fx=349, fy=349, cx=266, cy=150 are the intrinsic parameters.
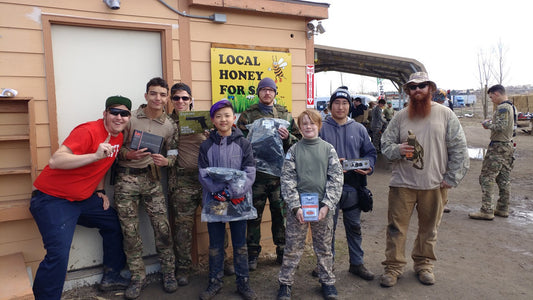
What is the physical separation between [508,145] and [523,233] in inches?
57.0

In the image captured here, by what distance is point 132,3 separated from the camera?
366cm

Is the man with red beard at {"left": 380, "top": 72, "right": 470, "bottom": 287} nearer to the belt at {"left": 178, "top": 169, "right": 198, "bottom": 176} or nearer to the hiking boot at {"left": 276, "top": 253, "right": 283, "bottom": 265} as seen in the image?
the hiking boot at {"left": 276, "top": 253, "right": 283, "bottom": 265}

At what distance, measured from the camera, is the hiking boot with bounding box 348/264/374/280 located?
3701 mm

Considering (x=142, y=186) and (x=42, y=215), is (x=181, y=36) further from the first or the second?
(x=42, y=215)

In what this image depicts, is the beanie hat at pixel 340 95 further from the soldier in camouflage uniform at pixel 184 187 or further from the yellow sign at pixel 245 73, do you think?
the soldier in camouflage uniform at pixel 184 187

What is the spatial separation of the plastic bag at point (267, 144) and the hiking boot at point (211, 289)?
3.90 feet

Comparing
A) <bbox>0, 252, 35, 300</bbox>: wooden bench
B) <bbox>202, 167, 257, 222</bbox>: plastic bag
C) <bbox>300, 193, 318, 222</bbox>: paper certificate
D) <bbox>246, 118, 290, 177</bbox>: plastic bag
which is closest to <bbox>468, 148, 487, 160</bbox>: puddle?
<bbox>246, 118, 290, 177</bbox>: plastic bag

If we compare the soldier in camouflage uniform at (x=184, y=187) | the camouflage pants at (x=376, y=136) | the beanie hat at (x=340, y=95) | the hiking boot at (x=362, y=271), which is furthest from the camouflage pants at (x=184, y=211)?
the camouflage pants at (x=376, y=136)

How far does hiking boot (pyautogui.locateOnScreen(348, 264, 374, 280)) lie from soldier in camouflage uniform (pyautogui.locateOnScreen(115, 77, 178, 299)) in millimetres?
1903

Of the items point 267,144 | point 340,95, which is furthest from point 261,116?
point 340,95

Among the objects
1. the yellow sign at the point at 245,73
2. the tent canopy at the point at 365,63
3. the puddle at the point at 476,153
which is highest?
the tent canopy at the point at 365,63

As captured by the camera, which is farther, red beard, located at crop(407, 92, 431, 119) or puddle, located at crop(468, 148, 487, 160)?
puddle, located at crop(468, 148, 487, 160)

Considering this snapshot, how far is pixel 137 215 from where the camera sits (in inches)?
138

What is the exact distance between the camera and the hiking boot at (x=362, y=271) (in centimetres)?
370
